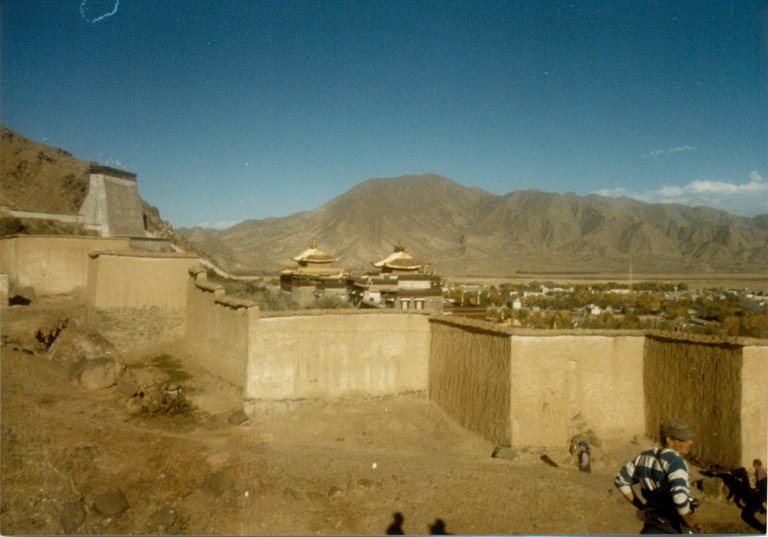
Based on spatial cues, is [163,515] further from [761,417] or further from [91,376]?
[761,417]

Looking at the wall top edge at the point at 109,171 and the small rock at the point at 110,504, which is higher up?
the wall top edge at the point at 109,171

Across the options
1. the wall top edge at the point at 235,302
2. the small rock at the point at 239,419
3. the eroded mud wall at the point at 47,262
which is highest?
the eroded mud wall at the point at 47,262

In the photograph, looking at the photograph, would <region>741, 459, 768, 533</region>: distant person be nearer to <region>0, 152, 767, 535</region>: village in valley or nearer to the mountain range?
<region>0, 152, 767, 535</region>: village in valley

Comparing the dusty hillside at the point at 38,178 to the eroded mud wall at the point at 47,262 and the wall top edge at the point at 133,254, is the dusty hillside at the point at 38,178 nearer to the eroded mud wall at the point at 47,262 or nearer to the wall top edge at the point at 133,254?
the eroded mud wall at the point at 47,262

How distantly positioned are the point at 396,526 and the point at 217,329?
288 inches

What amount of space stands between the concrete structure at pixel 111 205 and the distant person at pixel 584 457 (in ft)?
79.0

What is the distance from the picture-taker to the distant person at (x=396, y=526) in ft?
21.9

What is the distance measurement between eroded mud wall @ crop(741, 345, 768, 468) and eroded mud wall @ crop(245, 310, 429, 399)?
627cm

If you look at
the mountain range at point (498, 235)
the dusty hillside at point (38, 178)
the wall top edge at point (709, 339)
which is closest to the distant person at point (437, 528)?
the wall top edge at point (709, 339)

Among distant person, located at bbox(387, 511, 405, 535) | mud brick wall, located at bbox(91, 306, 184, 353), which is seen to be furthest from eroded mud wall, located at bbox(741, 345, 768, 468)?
mud brick wall, located at bbox(91, 306, 184, 353)

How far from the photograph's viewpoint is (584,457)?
29.9 ft

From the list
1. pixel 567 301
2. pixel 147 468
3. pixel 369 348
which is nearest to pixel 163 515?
pixel 147 468

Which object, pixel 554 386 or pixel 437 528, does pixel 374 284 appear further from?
pixel 437 528

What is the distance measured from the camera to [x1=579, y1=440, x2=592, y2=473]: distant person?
355 inches
